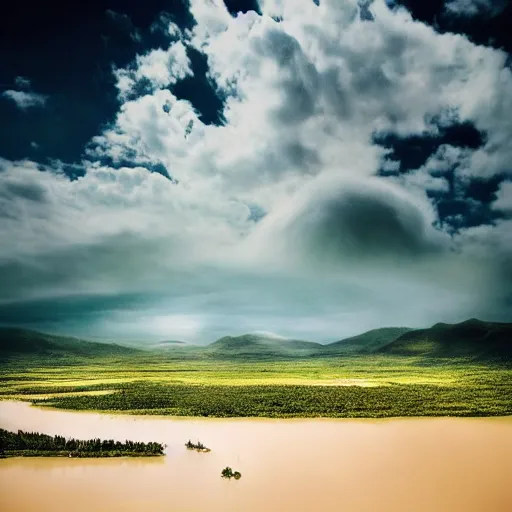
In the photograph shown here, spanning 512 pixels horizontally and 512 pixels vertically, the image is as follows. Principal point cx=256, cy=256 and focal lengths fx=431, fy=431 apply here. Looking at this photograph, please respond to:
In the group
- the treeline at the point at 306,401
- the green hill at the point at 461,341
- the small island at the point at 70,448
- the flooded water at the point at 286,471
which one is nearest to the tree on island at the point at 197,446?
the flooded water at the point at 286,471

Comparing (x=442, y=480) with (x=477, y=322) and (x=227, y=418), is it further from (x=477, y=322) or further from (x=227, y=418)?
(x=477, y=322)

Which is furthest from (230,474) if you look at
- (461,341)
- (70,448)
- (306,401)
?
(461,341)

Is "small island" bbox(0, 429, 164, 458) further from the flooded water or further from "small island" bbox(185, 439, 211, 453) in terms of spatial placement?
"small island" bbox(185, 439, 211, 453)

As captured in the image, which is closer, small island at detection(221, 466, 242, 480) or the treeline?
small island at detection(221, 466, 242, 480)

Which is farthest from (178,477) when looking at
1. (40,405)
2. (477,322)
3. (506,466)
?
(477,322)

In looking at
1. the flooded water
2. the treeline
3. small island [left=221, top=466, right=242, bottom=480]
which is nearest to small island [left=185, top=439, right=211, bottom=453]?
the flooded water

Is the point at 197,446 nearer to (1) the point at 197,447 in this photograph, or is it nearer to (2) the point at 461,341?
(1) the point at 197,447
